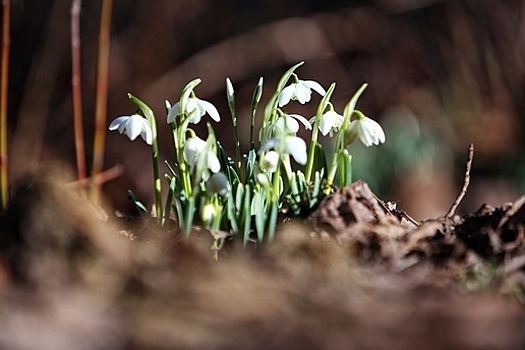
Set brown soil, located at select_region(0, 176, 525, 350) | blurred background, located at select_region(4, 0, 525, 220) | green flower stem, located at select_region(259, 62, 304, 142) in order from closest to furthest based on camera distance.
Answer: brown soil, located at select_region(0, 176, 525, 350) < green flower stem, located at select_region(259, 62, 304, 142) < blurred background, located at select_region(4, 0, 525, 220)

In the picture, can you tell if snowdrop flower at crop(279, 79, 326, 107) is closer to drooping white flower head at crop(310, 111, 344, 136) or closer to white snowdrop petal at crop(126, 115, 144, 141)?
drooping white flower head at crop(310, 111, 344, 136)

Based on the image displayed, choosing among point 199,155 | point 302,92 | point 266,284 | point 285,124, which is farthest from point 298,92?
point 266,284

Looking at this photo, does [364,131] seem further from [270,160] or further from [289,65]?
[289,65]

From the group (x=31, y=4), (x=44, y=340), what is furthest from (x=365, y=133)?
(x=31, y=4)

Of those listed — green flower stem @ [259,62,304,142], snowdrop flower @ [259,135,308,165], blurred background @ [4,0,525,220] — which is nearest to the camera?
snowdrop flower @ [259,135,308,165]

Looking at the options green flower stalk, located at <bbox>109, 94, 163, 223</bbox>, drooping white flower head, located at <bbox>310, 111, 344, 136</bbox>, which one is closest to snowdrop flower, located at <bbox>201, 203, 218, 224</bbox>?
green flower stalk, located at <bbox>109, 94, 163, 223</bbox>

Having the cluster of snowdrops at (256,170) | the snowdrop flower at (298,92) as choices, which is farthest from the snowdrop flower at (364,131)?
the snowdrop flower at (298,92)
